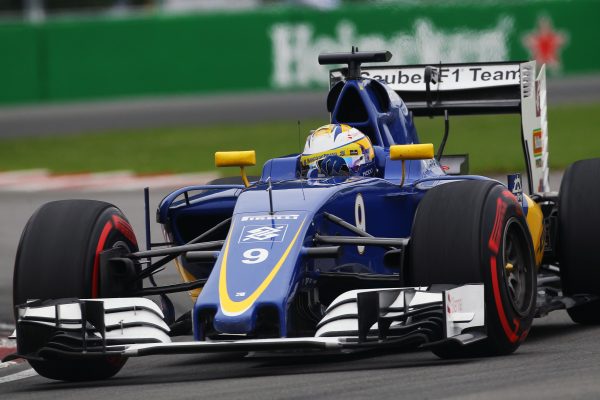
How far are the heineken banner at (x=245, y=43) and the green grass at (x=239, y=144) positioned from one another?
14.3 feet

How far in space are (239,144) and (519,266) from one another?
16615 mm

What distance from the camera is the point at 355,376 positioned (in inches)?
285

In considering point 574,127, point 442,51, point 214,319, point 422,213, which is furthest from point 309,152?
point 442,51

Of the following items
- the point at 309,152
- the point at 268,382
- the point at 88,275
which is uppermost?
the point at 309,152

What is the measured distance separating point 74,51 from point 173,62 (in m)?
2.33

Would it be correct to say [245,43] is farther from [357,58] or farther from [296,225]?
[296,225]

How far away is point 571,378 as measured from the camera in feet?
22.5

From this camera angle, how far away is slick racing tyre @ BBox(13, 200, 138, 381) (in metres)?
8.02

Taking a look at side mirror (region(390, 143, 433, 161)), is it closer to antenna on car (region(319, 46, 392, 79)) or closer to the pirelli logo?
the pirelli logo

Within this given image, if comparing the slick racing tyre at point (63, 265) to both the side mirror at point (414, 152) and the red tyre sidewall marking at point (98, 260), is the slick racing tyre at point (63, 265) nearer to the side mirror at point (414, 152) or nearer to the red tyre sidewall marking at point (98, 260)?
the red tyre sidewall marking at point (98, 260)

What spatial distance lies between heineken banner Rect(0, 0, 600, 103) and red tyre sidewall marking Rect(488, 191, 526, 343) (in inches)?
979

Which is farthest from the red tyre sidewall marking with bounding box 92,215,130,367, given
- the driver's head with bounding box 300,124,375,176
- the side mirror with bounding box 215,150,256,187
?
the driver's head with bounding box 300,124,375,176

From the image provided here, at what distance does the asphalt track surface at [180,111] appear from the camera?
3031 cm

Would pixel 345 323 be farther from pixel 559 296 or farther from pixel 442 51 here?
pixel 442 51
